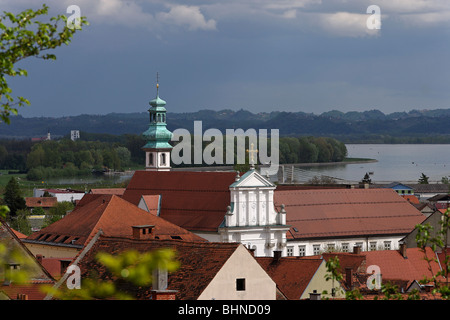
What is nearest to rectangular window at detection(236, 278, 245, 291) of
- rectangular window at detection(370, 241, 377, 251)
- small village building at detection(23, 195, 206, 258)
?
small village building at detection(23, 195, 206, 258)

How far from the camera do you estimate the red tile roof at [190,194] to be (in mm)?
48562

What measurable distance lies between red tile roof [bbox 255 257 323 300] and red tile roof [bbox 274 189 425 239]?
20.1m

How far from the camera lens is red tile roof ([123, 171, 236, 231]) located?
4856 centimetres

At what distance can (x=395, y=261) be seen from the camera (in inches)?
1443

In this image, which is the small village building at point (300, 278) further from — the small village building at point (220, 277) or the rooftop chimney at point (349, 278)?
the small village building at point (220, 277)

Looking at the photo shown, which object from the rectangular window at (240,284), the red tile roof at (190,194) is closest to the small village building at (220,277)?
the rectangular window at (240,284)

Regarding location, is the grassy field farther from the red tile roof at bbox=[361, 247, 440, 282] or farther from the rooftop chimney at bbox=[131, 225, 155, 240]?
the rooftop chimney at bbox=[131, 225, 155, 240]

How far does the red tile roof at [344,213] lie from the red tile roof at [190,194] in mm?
3429

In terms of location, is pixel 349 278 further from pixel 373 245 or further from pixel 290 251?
pixel 373 245

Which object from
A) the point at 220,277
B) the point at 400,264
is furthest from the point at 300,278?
the point at 400,264

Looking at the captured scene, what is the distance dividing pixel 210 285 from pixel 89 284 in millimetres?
13202

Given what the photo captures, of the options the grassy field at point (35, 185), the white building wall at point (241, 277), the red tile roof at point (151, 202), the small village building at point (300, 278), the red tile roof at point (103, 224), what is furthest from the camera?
the grassy field at point (35, 185)

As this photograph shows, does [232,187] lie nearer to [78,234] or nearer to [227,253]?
[78,234]
